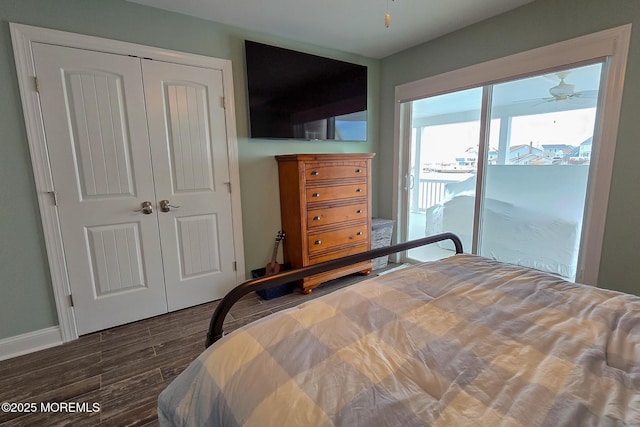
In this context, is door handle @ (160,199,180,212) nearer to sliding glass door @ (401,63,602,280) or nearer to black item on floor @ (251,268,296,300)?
black item on floor @ (251,268,296,300)

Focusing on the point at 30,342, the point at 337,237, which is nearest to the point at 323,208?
the point at 337,237

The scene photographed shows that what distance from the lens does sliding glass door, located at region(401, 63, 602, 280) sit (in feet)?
7.77

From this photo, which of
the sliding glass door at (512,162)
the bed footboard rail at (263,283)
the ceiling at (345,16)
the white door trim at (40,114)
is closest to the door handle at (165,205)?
the white door trim at (40,114)

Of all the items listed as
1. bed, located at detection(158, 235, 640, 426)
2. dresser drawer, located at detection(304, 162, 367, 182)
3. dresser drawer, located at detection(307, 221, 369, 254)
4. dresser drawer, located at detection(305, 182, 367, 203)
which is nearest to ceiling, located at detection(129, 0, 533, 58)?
dresser drawer, located at detection(304, 162, 367, 182)

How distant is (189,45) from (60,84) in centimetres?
99

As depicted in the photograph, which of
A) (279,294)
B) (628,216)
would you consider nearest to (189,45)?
(279,294)

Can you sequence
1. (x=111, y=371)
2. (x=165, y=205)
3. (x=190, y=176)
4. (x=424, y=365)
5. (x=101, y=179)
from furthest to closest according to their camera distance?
(x=190, y=176) → (x=165, y=205) → (x=101, y=179) → (x=111, y=371) → (x=424, y=365)

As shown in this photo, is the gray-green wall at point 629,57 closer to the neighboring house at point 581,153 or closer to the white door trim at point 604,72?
the white door trim at point 604,72

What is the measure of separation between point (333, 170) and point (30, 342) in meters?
2.74

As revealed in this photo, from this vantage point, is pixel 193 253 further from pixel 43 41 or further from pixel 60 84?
pixel 43 41

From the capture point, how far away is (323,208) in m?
2.94

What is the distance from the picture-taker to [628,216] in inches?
82.4

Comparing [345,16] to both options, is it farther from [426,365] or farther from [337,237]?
[426,365]

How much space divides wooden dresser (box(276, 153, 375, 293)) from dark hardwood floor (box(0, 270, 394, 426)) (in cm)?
76
